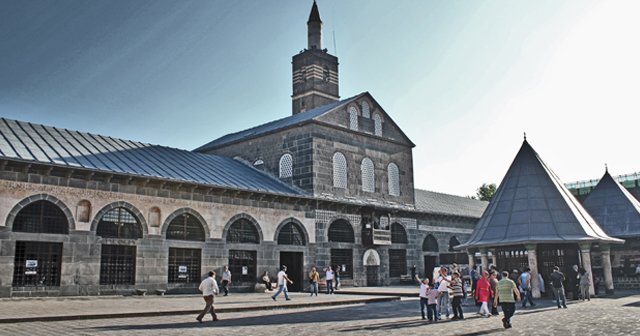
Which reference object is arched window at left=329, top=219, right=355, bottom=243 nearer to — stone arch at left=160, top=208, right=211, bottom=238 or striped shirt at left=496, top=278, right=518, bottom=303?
stone arch at left=160, top=208, right=211, bottom=238

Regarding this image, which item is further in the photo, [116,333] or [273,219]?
[273,219]

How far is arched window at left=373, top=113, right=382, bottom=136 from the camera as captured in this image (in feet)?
117

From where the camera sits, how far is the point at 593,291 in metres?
22.5

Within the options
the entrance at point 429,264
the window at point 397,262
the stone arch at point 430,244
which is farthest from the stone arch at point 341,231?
the entrance at point 429,264

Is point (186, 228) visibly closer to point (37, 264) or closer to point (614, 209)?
point (37, 264)

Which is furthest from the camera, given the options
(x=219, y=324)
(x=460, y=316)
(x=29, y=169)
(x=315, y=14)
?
(x=315, y=14)

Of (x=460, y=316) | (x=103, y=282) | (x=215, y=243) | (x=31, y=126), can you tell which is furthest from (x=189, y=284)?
(x=460, y=316)

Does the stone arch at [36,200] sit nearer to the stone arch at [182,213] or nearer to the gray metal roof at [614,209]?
the stone arch at [182,213]

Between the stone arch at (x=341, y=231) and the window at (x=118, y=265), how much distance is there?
1144 centimetres

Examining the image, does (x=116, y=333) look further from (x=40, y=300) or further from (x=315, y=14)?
(x=315, y=14)

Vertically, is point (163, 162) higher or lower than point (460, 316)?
higher

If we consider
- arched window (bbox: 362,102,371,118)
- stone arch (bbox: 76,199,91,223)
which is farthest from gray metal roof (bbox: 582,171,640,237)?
stone arch (bbox: 76,199,91,223)

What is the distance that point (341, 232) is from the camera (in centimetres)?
3183

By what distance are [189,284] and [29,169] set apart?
822 centimetres
